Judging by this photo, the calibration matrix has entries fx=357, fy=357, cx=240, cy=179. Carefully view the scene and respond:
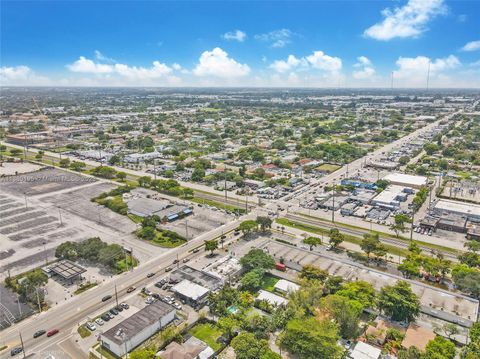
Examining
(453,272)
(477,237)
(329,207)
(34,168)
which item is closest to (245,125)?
(34,168)

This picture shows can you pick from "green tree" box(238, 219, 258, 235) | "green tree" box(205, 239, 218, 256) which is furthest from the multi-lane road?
"green tree" box(238, 219, 258, 235)

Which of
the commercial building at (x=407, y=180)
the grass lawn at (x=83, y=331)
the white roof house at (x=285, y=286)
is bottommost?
the grass lawn at (x=83, y=331)

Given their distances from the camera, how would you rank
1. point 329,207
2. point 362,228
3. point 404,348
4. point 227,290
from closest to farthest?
point 404,348, point 227,290, point 362,228, point 329,207

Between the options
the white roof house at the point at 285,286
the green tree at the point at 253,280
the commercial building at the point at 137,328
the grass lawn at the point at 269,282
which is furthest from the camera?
the grass lawn at the point at 269,282

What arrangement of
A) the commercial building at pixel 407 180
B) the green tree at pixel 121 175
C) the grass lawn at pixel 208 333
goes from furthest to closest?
the green tree at pixel 121 175 < the commercial building at pixel 407 180 < the grass lawn at pixel 208 333

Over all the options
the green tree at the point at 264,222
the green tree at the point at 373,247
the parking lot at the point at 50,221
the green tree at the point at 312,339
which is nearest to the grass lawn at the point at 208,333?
the green tree at the point at 312,339

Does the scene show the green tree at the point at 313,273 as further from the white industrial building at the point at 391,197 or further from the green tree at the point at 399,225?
the white industrial building at the point at 391,197

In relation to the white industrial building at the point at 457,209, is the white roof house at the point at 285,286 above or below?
below

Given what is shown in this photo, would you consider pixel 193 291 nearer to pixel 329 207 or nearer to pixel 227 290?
pixel 227 290
